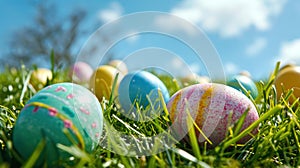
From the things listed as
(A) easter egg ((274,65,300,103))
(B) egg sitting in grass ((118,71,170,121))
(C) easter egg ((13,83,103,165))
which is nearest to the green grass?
(C) easter egg ((13,83,103,165))

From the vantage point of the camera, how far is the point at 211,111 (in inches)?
49.1

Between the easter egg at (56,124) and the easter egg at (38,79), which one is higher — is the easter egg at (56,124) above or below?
below

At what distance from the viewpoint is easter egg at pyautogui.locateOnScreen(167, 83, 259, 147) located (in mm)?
1234

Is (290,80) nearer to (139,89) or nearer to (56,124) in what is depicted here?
(139,89)

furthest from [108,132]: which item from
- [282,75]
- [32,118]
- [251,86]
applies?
[282,75]

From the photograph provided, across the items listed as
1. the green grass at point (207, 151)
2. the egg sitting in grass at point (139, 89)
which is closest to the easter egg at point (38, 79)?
the egg sitting in grass at point (139, 89)

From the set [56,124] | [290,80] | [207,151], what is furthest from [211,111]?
[290,80]

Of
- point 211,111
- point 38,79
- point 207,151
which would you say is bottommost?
point 207,151

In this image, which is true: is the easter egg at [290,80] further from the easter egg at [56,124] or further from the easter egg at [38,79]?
the easter egg at [38,79]

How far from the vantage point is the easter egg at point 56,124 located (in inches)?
40.6

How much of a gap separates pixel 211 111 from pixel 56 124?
1.69ft

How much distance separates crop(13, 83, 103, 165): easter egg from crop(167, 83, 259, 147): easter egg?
28 centimetres

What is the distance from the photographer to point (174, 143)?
1218 millimetres

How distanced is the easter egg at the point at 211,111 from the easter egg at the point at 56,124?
280mm
